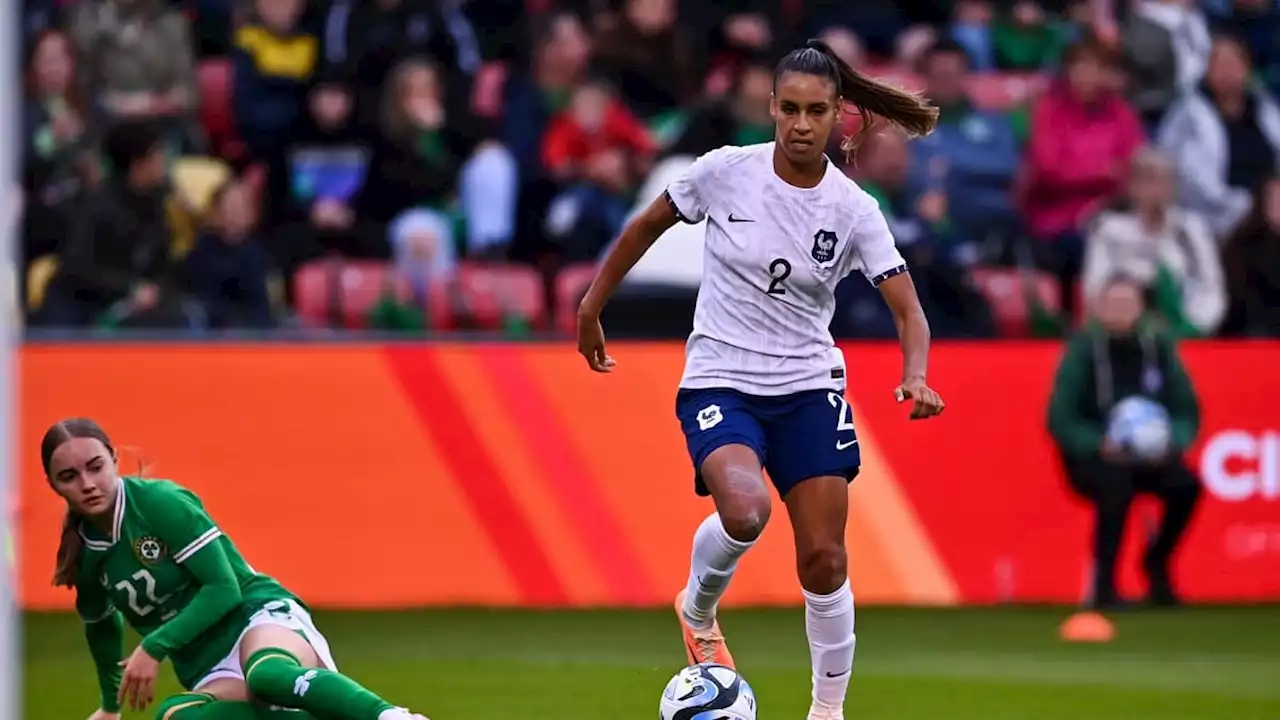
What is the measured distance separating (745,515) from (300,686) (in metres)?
1.53

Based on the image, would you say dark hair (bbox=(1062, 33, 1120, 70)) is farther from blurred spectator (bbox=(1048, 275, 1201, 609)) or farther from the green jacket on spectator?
the green jacket on spectator

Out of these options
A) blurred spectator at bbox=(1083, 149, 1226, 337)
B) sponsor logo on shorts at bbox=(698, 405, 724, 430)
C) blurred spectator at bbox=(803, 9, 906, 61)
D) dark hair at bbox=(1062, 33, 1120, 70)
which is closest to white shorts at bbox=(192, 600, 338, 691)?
sponsor logo on shorts at bbox=(698, 405, 724, 430)

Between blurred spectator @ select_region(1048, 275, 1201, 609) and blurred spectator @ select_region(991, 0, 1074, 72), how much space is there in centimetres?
375

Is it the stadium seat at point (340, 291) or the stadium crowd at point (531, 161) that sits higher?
the stadium crowd at point (531, 161)

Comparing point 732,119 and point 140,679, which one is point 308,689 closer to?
point 140,679

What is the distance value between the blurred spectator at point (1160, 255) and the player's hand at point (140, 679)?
9179 mm

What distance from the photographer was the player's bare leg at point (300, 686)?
23.2ft

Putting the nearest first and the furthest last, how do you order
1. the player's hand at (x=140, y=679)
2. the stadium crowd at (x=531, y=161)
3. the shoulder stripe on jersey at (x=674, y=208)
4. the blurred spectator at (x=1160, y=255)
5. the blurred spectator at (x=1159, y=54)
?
the player's hand at (x=140, y=679), the shoulder stripe on jersey at (x=674, y=208), the stadium crowd at (x=531, y=161), the blurred spectator at (x=1160, y=255), the blurred spectator at (x=1159, y=54)

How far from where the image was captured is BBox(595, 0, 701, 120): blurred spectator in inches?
635

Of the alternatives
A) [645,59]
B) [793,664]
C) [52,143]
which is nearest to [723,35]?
[645,59]

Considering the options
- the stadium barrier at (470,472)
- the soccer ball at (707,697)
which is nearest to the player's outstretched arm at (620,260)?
the soccer ball at (707,697)

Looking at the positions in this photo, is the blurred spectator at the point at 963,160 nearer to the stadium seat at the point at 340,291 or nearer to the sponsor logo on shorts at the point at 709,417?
the stadium seat at the point at 340,291

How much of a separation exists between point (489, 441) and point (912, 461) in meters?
2.58

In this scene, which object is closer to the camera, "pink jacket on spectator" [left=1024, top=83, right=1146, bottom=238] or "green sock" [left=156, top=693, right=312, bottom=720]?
"green sock" [left=156, top=693, right=312, bottom=720]
